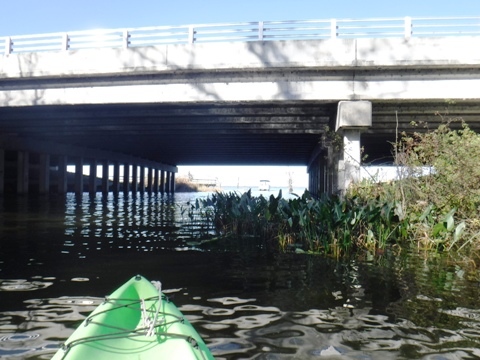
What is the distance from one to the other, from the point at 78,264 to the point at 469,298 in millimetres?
6374

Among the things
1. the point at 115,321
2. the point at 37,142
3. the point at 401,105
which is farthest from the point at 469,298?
the point at 37,142

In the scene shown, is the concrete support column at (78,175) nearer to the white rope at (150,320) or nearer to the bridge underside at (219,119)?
the bridge underside at (219,119)

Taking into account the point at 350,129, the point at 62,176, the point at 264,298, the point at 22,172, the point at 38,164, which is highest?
the point at 350,129

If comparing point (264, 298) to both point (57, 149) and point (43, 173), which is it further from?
point (43, 173)

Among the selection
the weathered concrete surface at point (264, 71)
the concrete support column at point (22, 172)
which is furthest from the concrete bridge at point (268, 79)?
the concrete support column at point (22, 172)

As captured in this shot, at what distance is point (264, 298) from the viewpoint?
5836mm

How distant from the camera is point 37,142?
36.3 metres

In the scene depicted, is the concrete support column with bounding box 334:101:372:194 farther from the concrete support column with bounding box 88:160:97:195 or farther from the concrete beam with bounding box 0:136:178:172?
the concrete support column with bounding box 88:160:97:195

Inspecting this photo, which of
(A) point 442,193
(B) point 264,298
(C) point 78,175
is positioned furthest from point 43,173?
(B) point 264,298

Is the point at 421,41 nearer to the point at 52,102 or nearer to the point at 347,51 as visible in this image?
the point at 347,51

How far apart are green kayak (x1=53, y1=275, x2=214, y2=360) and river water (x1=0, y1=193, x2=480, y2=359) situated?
1.91 ft

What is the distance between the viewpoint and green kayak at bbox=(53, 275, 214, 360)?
3.24 meters

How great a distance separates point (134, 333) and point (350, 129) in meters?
16.5

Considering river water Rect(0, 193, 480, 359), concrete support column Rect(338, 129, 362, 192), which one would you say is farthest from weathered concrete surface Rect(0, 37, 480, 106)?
river water Rect(0, 193, 480, 359)
